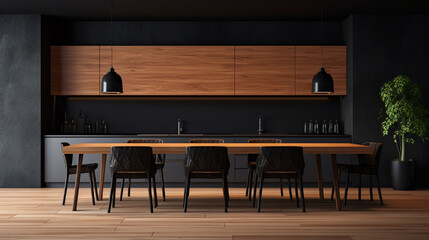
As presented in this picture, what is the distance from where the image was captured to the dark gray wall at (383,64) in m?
7.24

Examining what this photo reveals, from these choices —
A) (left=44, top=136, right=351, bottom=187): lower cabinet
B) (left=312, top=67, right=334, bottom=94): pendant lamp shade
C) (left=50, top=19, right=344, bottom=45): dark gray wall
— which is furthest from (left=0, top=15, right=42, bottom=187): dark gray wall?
(left=312, top=67, right=334, bottom=94): pendant lamp shade

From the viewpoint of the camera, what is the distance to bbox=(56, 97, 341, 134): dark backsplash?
8000 mm

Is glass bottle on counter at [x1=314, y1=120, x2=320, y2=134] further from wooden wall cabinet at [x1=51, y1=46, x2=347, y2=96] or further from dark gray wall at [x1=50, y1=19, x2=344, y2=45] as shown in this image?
dark gray wall at [x1=50, y1=19, x2=344, y2=45]

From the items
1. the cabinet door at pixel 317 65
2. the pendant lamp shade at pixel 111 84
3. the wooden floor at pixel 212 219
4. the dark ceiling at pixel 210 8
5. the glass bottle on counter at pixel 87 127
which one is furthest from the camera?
the glass bottle on counter at pixel 87 127

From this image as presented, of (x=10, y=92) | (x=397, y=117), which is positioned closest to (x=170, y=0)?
(x=10, y=92)

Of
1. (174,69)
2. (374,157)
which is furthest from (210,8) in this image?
(374,157)

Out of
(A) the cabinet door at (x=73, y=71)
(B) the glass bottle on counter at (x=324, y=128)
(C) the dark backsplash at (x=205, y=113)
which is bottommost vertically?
(B) the glass bottle on counter at (x=324, y=128)

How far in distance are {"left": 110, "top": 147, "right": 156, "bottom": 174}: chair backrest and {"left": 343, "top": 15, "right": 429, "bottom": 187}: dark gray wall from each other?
3.67 metres

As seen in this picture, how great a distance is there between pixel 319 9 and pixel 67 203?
4512 mm

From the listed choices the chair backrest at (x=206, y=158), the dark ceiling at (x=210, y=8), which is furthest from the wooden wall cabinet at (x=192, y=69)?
the chair backrest at (x=206, y=158)

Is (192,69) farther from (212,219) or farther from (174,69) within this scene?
(212,219)

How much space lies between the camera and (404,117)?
267 inches

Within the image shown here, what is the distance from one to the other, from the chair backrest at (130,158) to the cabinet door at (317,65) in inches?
133

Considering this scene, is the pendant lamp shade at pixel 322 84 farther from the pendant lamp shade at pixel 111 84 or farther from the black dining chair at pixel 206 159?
the pendant lamp shade at pixel 111 84
